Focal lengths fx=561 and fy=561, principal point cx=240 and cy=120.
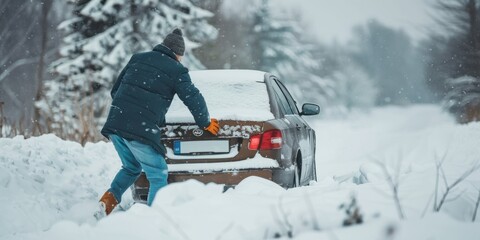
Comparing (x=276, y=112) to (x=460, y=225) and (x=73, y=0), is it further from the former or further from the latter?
(x=73, y=0)

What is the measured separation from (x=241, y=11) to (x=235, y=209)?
54.3 meters

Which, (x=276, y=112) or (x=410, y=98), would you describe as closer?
(x=276, y=112)

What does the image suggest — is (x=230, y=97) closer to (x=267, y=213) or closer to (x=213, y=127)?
(x=213, y=127)

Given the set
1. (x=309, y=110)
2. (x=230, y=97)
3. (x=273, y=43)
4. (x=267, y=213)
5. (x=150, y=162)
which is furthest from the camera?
(x=273, y=43)

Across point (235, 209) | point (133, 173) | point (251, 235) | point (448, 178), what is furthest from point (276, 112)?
point (251, 235)

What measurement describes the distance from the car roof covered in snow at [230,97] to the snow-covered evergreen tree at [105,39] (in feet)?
43.0

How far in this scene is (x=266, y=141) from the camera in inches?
200

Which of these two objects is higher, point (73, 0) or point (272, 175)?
point (73, 0)

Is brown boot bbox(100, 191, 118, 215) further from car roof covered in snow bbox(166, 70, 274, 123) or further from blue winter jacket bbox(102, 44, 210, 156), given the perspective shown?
car roof covered in snow bbox(166, 70, 274, 123)

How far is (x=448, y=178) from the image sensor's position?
4133mm

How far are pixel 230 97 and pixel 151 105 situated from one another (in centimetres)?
96

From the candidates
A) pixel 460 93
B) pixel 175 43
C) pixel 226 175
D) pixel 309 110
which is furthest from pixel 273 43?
pixel 226 175

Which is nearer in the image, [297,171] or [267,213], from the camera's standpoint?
[267,213]

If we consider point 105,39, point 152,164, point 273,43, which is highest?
point 273,43
